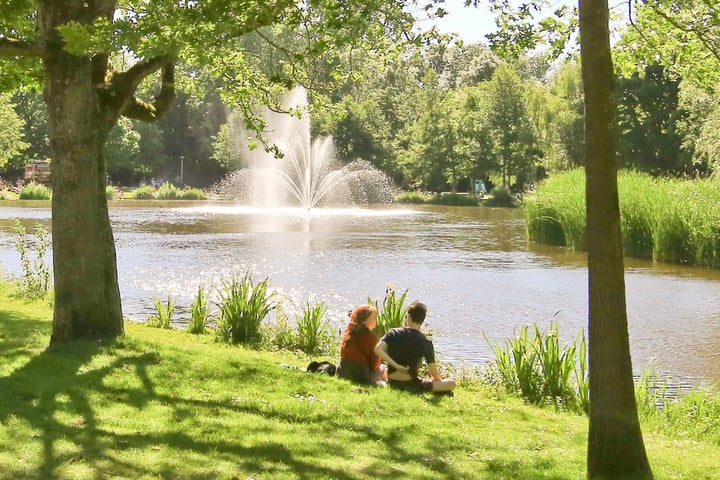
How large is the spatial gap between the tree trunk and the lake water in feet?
22.0

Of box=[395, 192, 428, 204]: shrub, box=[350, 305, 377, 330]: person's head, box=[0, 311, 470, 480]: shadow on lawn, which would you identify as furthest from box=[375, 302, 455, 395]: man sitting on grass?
box=[395, 192, 428, 204]: shrub

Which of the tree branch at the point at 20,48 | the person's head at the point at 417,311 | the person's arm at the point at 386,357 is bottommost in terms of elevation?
the person's arm at the point at 386,357

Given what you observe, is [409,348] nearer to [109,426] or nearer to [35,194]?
[109,426]

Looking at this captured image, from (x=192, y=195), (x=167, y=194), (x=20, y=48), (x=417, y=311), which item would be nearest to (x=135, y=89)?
(x=20, y=48)

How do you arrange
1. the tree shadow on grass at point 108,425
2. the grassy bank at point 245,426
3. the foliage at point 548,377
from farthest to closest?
the foliage at point 548,377 < the grassy bank at point 245,426 < the tree shadow on grass at point 108,425

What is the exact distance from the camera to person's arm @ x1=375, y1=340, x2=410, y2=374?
8.95m

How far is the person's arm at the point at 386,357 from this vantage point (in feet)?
29.3

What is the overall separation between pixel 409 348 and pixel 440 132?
192 feet

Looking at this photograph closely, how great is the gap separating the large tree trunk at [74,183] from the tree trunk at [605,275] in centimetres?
566

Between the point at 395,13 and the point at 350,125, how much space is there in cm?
5782

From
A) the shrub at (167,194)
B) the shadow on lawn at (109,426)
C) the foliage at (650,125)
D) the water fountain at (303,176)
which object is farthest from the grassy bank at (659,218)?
the shrub at (167,194)

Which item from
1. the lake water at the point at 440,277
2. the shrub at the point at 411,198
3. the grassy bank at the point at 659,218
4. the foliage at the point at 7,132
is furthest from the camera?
the shrub at the point at 411,198

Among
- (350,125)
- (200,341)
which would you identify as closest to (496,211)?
(350,125)

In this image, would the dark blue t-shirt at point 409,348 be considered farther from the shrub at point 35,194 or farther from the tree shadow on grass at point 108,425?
the shrub at point 35,194
